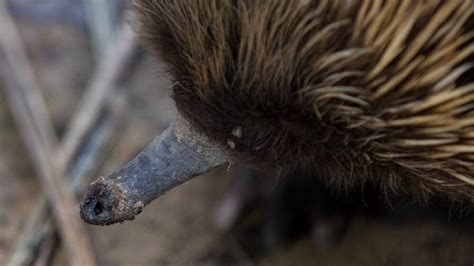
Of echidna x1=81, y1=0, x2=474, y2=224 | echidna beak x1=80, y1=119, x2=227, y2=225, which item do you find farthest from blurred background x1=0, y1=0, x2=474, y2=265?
echidna beak x1=80, y1=119, x2=227, y2=225

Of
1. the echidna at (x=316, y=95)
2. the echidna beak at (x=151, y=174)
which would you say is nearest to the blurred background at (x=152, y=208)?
the echidna at (x=316, y=95)

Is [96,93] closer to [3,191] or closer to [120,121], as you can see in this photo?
[120,121]

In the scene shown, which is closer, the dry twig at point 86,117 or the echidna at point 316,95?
the echidna at point 316,95

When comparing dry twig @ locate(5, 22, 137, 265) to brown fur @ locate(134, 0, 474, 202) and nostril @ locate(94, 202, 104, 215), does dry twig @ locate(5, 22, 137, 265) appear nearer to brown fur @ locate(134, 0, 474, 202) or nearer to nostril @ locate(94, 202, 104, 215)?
nostril @ locate(94, 202, 104, 215)

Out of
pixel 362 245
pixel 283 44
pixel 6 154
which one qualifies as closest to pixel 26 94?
pixel 6 154

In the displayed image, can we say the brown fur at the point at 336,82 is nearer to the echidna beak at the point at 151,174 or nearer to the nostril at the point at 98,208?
the echidna beak at the point at 151,174

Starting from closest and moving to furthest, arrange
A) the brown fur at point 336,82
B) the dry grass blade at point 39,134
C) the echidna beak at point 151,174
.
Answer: the brown fur at point 336,82 < the echidna beak at point 151,174 < the dry grass blade at point 39,134
